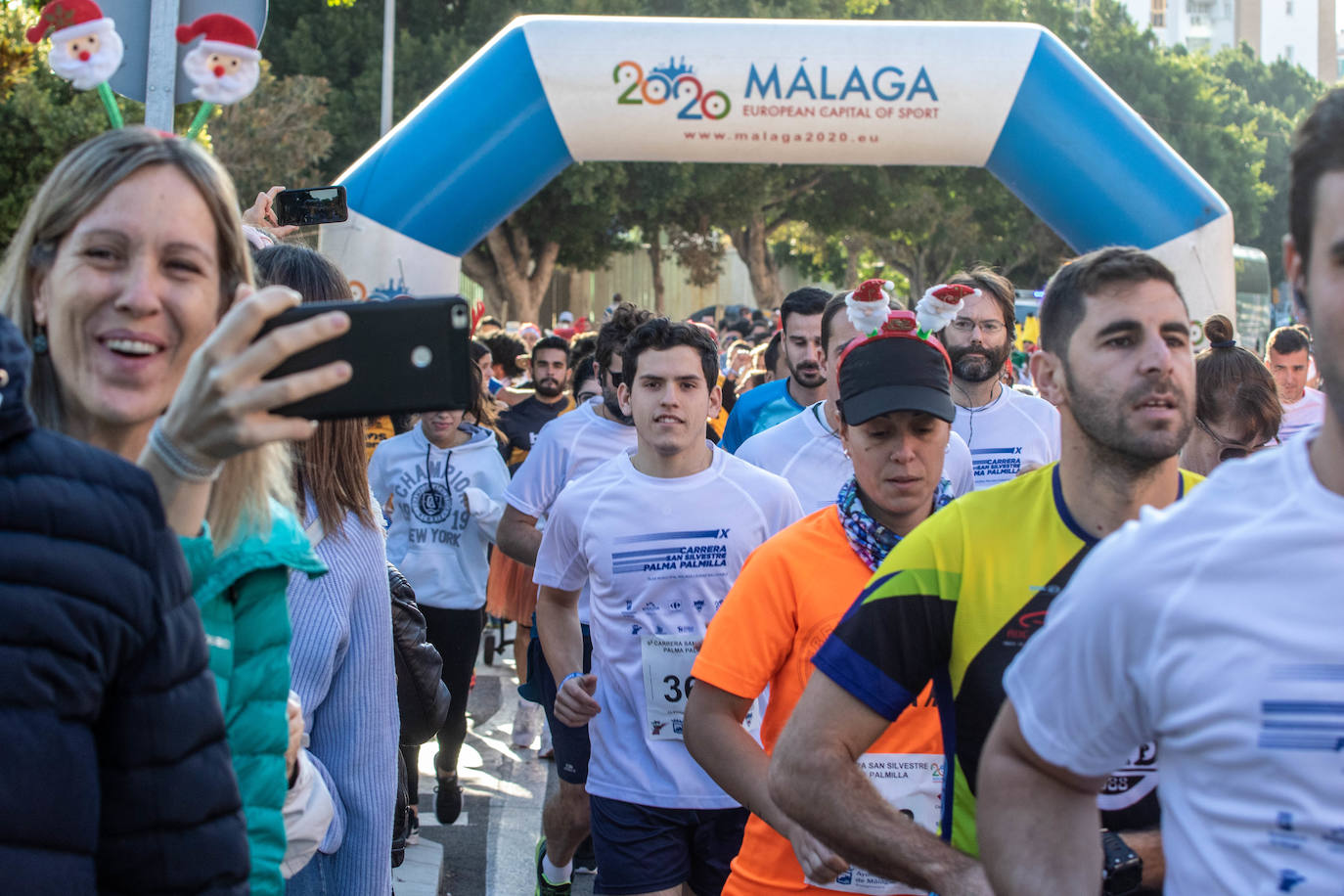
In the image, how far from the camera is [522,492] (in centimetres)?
604

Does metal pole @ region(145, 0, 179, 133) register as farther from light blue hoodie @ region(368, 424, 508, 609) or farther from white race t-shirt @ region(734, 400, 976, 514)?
light blue hoodie @ region(368, 424, 508, 609)

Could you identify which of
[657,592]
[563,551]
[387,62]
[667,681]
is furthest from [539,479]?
[387,62]

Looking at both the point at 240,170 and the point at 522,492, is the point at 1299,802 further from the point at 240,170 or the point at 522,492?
the point at 240,170

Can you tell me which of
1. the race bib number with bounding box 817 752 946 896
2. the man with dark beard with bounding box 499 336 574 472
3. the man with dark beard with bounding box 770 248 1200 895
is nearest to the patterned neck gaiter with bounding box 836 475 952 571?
the race bib number with bounding box 817 752 946 896

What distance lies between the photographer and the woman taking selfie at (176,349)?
4.90 feet

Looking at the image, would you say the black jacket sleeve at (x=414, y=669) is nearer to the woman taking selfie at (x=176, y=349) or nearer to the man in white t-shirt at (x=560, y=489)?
the woman taking selfie at (x=176, y=349)

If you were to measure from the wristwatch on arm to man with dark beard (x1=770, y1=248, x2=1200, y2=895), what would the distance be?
0.16 m

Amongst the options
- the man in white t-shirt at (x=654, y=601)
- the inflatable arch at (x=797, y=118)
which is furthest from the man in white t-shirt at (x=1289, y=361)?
the man in white t-shirt at (x=654, y=601)

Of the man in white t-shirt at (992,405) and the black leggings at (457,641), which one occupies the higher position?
the man in white t-shirt at (992,405)

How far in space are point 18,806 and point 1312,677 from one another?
1285mm

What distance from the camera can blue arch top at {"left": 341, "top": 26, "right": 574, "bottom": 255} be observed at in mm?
10414

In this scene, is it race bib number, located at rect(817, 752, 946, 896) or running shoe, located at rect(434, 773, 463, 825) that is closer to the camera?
race bib number, located at rect(817, 752, 946, 896)

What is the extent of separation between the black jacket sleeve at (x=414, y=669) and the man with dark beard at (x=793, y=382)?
9.44 feet

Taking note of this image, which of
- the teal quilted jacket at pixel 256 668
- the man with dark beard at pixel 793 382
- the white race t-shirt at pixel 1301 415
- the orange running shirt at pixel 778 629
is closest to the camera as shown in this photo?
the teal quilted jacket at pixel 256 668
